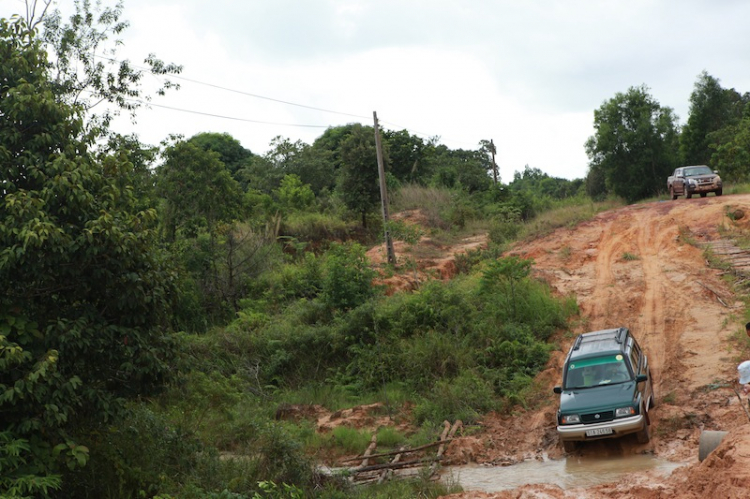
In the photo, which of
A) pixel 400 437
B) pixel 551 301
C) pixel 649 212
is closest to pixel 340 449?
pixel 400 437

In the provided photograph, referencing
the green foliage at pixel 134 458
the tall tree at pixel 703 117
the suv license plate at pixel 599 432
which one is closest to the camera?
the green foliage at pixel 134 458

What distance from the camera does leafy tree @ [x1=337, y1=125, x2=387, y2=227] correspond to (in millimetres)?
32844

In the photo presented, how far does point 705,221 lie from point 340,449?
17.0m

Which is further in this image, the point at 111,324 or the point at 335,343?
the point at 335,343

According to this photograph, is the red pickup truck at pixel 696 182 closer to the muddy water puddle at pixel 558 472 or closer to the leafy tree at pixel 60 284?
the muddy water puddle at pixel 558 472

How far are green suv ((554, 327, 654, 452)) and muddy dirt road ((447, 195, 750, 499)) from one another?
698 millimetres

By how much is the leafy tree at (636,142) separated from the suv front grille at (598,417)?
92.8ft

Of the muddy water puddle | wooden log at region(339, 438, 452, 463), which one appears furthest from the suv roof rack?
wooden log at region(339, 438, 452, 463)

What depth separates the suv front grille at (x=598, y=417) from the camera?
12852mm

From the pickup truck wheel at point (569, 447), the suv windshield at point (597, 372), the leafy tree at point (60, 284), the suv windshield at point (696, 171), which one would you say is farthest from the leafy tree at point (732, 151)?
the leafy tree at point (60, 284)

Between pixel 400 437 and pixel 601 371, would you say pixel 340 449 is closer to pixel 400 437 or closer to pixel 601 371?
pixel 400 437

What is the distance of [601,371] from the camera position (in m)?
13.9

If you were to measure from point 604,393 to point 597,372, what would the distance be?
0.63 m

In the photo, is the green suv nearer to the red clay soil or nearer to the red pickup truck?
the red clay soil
